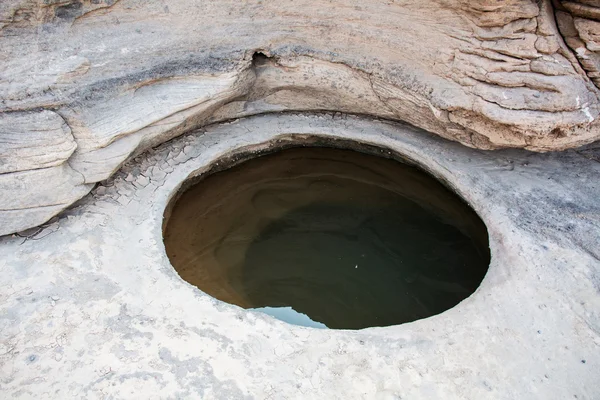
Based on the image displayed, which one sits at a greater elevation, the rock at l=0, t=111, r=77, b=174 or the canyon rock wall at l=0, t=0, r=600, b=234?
the canyon rock wall at l=0, t=0, r=600, b=234

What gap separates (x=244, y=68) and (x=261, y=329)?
2136 mm

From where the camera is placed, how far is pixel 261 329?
3.10m

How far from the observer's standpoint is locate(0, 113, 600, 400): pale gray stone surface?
2.84 metres

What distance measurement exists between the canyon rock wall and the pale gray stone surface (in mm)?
401

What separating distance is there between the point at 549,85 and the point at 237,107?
245 centimetres

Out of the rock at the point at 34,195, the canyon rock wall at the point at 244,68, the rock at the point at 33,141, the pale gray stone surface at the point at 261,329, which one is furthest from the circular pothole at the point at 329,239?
the rock at the point at 33,141

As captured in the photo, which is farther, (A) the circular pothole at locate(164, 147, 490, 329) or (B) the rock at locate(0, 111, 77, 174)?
(A) the circular pothole at locate(164, 147, 490, 329)

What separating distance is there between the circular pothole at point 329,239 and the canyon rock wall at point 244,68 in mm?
613

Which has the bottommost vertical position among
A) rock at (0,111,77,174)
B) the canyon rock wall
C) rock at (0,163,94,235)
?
rock at (0,163,94,235)

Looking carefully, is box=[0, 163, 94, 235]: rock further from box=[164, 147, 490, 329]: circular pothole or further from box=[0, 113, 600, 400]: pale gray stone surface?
box=[164, 147, 490, 329]: circular pothole

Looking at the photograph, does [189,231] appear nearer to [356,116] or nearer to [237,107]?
[237,107]

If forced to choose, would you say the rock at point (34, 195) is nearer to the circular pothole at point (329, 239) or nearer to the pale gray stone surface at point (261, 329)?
the pale gray stone surface at point (261, 329)

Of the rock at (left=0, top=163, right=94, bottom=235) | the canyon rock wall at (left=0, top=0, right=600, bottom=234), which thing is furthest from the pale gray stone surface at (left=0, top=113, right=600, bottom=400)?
the canyon rock wall at (left=0, top=0, right=600, bottom=234)

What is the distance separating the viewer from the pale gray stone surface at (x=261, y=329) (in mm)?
2839
